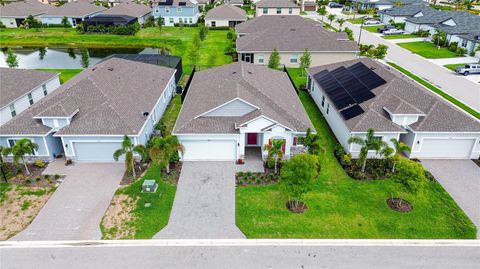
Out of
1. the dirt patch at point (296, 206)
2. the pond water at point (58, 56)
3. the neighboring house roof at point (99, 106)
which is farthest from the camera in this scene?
the pond water at point (58, 56)

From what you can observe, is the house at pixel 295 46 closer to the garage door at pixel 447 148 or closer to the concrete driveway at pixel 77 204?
the garage door at pixel 447 148

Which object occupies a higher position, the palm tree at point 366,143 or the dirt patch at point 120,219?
the palm tree at point 366,143

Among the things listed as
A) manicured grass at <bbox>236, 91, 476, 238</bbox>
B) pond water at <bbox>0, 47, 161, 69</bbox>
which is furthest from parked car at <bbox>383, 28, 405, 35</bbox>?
manicured grass at <bbox>236, 91, 476, 238</bbox>

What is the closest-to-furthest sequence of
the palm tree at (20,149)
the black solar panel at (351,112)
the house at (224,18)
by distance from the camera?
the palm tree at (20,149), the black solar panel at (351,112), the house at (224,18)


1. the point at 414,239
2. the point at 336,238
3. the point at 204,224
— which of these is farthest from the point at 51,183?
the point at 414,239

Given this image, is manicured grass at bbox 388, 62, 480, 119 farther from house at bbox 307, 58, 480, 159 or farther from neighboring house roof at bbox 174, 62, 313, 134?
neighboring house roof at bbox 174, 62, 313, 134

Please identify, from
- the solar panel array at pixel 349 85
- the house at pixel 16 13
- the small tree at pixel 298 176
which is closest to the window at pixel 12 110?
the small tree at pixel 298 176

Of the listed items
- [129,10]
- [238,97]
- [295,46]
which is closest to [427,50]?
[295,46]
